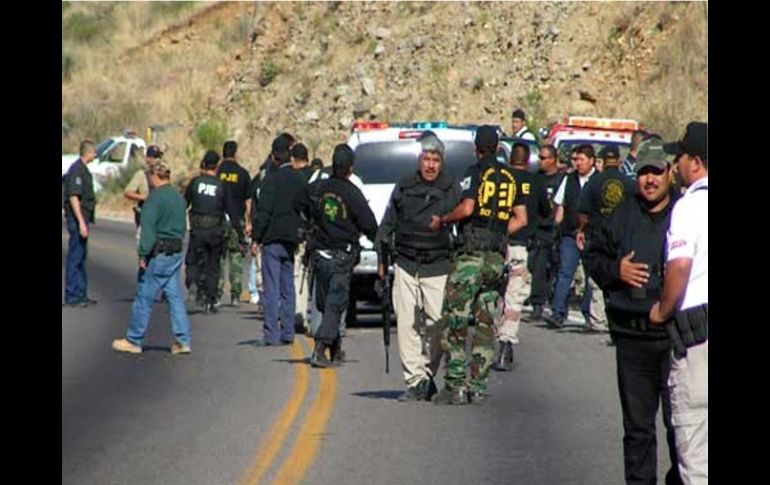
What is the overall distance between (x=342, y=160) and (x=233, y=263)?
7643 millimetres

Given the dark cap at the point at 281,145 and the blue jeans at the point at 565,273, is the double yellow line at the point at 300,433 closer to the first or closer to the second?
the dark cap at the point at 281,145

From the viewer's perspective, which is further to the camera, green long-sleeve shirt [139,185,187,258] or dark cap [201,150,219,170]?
dark cap [201,150,219,170]

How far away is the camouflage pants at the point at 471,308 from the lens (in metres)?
15.4

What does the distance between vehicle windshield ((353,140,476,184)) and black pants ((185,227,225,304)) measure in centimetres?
199

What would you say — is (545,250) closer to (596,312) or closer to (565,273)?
(565,273)

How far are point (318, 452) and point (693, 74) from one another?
3238cm

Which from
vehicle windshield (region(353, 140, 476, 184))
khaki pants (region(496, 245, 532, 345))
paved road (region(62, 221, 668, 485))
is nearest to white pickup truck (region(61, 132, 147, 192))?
vehicle windshield (region(353, 140, 476, 184))

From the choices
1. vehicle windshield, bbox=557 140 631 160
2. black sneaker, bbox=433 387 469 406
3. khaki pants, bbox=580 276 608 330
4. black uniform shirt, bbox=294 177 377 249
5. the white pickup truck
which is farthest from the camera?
the white pickup truck

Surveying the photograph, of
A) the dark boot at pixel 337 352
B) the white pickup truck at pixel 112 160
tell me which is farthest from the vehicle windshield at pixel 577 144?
the white pickup truck at pixel 112 160

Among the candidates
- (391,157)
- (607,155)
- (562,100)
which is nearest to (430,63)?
(562,100)

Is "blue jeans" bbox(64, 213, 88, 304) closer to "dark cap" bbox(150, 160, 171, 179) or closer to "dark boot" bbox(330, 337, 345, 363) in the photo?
"dark cap" bbox(150, 160, 171, 179)

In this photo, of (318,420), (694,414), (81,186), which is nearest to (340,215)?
(318,420)

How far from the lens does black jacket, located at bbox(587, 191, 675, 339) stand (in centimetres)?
1039
